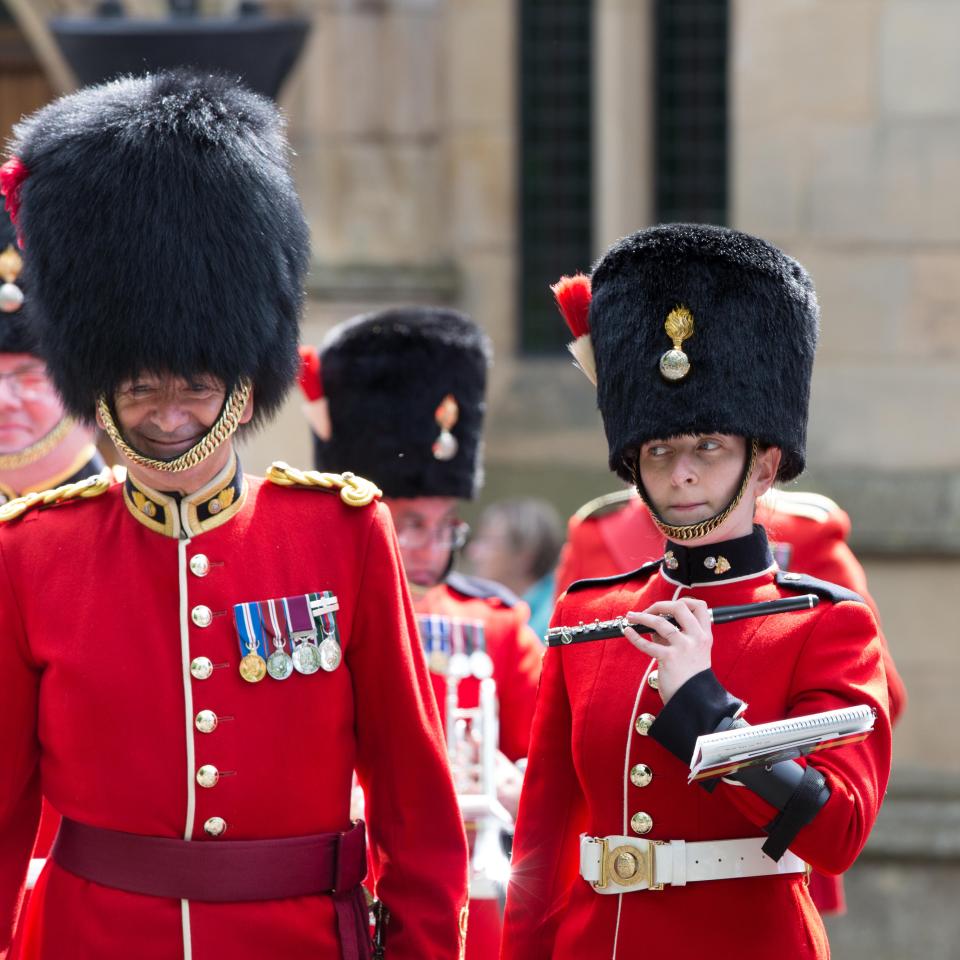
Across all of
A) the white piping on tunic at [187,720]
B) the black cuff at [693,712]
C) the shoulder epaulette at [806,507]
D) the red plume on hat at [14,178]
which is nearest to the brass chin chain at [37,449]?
the red plume on hat at [14,178]

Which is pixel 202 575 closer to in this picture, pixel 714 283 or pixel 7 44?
pixel 714 283

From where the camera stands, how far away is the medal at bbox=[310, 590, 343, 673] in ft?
10.6

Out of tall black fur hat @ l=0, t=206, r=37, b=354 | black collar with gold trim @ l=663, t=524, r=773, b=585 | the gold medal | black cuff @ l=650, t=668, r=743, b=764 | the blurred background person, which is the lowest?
the blurred background person

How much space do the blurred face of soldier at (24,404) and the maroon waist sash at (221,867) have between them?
1.32m

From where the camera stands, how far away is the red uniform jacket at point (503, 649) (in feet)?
15.2

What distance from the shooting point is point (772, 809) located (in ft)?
9.96

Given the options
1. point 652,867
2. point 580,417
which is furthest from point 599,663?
point 580,417

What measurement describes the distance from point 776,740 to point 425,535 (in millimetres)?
1858

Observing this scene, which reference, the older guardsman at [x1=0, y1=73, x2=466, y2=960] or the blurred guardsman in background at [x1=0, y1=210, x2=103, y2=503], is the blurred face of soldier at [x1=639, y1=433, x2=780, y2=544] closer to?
the older guardsman at [x1=0, y1=73, x2=466, y2=960]

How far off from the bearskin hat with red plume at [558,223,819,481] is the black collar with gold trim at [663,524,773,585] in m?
0.16

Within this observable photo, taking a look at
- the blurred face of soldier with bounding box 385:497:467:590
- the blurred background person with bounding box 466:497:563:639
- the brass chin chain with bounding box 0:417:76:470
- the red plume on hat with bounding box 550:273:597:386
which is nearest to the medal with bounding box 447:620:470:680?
the blurred face of soldier with bounding box 385:497:467:590

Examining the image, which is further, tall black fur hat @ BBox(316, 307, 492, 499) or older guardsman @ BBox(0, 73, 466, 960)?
tall black fur hat @ BBox(316, 307, 492, 499)

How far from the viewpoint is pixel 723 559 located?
332 centimetres

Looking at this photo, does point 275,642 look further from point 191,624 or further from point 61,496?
point 61,496
